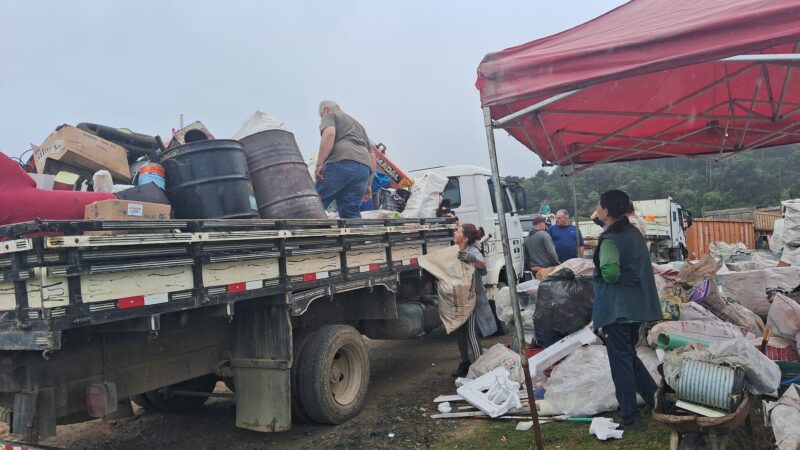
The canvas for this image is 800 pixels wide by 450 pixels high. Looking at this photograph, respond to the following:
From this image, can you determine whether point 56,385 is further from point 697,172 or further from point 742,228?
point 697,172

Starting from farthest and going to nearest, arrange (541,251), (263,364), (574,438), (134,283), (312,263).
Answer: (541,251) → (312,263) → (263,364) → (574,438) → (134,283)

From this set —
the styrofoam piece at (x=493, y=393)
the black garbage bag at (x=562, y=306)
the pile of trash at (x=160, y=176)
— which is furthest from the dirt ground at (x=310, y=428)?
the pile of trash at (x=160, y=176)

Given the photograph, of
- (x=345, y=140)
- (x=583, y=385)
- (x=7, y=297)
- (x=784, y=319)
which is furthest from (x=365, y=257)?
(x=784, y=319)

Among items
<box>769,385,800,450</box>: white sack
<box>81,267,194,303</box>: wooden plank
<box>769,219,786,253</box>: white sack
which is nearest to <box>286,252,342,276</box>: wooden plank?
<box>81,267,194,303</box>: wooden plank

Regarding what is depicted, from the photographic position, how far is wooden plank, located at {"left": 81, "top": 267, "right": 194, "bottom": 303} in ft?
8.55

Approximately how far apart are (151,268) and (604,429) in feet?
10.3

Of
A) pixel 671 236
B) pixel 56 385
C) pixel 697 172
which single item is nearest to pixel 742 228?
pixel 671 236

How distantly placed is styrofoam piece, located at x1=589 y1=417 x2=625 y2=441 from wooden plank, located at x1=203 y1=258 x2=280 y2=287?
98.4 inches

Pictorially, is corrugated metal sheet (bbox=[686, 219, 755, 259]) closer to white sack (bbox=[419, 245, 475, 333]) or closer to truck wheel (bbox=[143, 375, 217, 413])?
white sack (bbox=[419, 245, 475, 333])

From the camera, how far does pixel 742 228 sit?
70.8ft

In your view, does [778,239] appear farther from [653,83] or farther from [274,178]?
[274,178]

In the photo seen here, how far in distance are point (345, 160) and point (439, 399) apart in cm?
259

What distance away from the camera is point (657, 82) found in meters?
4.46

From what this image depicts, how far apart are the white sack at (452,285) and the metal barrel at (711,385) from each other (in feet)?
8.27
